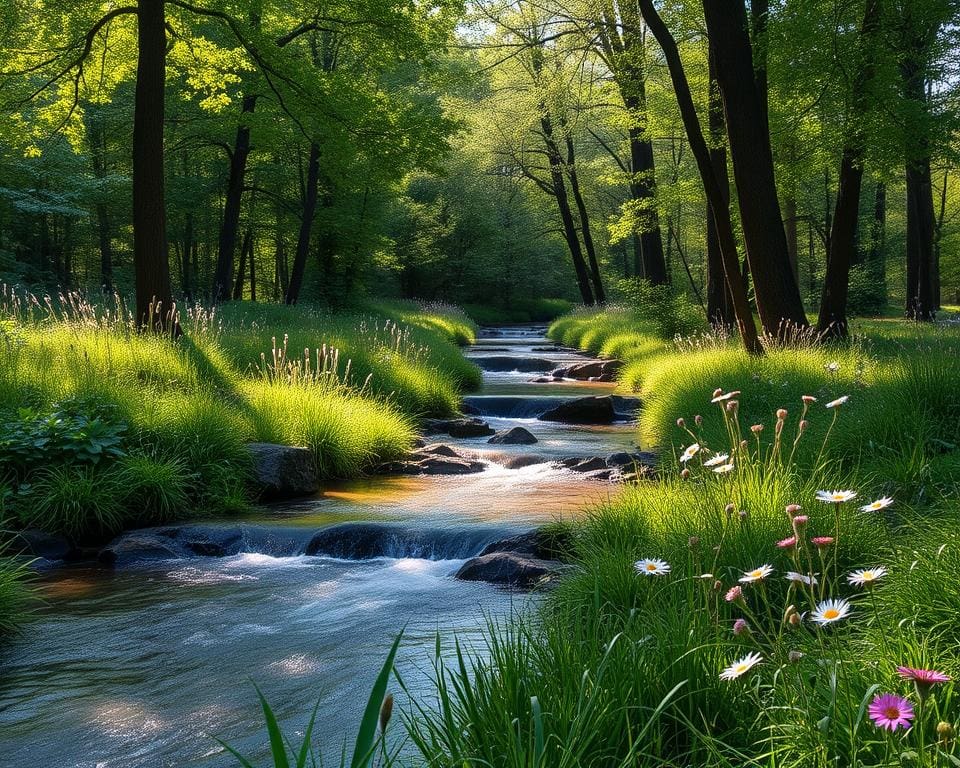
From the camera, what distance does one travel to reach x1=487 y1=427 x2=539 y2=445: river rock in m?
11.2

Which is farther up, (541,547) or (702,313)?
(702,313)

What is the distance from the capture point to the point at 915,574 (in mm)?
3135

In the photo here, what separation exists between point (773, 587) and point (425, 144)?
11.5m

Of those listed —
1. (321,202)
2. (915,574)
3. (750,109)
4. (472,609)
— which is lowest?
(472,609)

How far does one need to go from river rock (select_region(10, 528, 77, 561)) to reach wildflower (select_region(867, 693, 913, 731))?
21.3 feet

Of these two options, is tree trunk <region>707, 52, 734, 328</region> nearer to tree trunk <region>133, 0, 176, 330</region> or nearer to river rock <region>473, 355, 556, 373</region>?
river rock <region>473, 355, 556, 373</region>

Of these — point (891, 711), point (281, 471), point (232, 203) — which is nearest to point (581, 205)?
point (232, 203)

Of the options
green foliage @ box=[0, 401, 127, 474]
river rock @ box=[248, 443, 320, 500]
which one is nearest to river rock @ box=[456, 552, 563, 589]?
river rock @ box=[248, 443, 320, 500]

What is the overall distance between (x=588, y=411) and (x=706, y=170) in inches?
160

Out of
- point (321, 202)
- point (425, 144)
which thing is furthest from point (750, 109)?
point (321, 202)

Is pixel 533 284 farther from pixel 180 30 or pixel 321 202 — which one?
pixel 180 30

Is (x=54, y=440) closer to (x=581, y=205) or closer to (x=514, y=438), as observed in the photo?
(x=514, y=438)

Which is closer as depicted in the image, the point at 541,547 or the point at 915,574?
the point at 915,574

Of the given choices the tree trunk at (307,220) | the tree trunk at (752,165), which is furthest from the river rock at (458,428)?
the tree trunk at (307,220)
